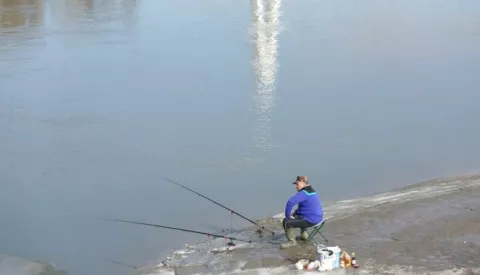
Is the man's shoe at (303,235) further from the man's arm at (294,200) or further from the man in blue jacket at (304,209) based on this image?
the man's arm at (294,200)

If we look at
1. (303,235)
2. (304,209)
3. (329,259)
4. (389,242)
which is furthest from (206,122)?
(329,259)

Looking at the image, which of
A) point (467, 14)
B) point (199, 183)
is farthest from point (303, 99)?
point (467, 14)

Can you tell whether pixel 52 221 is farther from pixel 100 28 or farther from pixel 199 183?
pixel 100 28

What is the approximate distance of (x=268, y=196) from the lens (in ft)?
32.3

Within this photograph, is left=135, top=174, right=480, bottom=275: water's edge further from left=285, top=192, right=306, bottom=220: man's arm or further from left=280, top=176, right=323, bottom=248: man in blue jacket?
left=285, top=192, right=306, bottom=220: man's arm

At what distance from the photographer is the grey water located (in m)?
9.44

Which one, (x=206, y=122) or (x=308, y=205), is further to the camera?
(x=206, y=122)

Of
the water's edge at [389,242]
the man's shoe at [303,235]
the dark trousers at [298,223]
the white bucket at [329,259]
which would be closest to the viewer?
the white bucket at [329,259]

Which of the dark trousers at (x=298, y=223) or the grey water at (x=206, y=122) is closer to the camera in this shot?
the dark trousers at (x=298, y=223)

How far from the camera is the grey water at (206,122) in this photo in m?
9.44

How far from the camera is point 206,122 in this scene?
12812 mm

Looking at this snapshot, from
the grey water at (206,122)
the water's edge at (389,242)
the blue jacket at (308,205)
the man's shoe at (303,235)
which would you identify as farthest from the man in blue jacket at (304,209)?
the grey water at (206,122)

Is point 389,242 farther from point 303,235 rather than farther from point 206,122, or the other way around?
point 206,122

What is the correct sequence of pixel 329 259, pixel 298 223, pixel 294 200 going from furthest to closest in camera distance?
pixel 298 223, pixel 294 200, pixel 329 259
